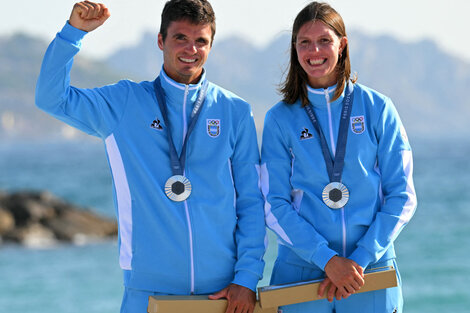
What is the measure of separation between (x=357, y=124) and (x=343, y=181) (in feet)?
1.03

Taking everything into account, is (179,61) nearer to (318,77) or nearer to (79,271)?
(318,77)

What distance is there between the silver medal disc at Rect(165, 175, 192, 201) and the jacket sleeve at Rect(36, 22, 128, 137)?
1.32 feet

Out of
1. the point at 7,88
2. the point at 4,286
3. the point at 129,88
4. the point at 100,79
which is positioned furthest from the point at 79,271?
the point at 100,79

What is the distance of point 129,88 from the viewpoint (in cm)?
359

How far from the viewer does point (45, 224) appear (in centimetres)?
1997

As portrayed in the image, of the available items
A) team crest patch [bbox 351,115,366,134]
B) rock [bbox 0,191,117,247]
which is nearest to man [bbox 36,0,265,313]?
team crest patch [bbox 351,115,366,134]

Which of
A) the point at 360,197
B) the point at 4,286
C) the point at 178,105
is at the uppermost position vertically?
the point at 178,105

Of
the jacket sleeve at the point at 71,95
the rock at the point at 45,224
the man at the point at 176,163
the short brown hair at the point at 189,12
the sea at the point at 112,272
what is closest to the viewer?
the jacket sleeve at the point at 71,95

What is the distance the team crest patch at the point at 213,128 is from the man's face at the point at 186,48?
0.23 meters

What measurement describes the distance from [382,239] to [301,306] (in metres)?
0.51

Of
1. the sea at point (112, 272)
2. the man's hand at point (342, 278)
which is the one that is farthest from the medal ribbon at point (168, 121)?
the sea at point (112, 272)

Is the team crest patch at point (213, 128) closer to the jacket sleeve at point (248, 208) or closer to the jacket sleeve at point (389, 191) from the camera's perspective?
the jacket sleeve at point (248, 208)

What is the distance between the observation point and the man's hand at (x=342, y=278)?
132 inches

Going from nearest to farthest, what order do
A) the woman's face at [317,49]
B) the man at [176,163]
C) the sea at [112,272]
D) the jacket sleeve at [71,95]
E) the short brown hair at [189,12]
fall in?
1. the jacket sleeve at [71,95]
2. the man at [176,163]
3. the short brown hair at [189,12]
4. the woman's face at [317,49]
5. the sea at [112,272]
